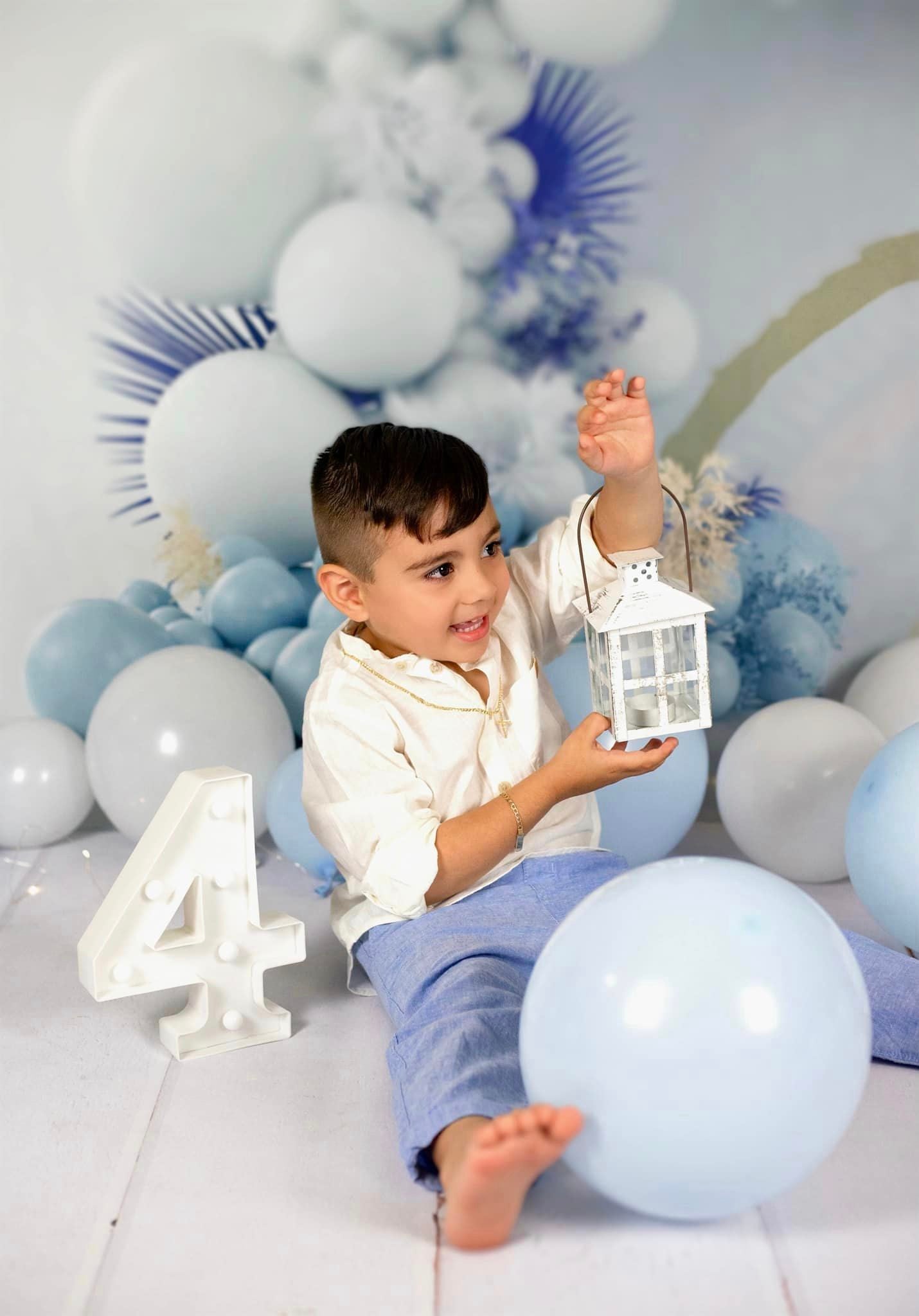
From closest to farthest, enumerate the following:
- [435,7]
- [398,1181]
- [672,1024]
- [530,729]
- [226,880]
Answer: [672,1024] < [398,1181] < [226,880] < [530,729] < [435,7]

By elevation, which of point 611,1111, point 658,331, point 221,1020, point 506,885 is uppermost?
point 658,331

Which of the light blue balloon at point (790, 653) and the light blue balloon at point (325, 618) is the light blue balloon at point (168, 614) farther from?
the light blue balloon at point (790, 653)

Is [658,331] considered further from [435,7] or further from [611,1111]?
[611,1111]

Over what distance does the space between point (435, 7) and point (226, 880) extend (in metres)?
2.12

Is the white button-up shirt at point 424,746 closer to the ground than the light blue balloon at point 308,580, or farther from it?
farther from it

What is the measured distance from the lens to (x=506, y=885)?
1919 millimetres

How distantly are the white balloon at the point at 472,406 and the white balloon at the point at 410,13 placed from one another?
29.4 inches

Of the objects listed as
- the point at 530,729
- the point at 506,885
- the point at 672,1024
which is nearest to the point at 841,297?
the point at 530,729

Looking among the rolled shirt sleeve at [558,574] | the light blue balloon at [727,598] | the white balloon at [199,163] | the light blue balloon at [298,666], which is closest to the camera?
the rolled shirt sleeve at [558,574]

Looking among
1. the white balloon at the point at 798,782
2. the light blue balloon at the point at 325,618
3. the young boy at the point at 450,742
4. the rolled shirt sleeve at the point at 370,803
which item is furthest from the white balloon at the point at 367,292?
the rolled shirt sleeve at the point at 370,803

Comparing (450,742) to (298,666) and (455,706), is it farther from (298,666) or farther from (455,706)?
(298,666)

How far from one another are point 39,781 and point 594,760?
4.77 feet

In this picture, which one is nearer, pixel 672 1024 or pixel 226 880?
pixel 672 1024

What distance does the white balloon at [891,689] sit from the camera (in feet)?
8.92
